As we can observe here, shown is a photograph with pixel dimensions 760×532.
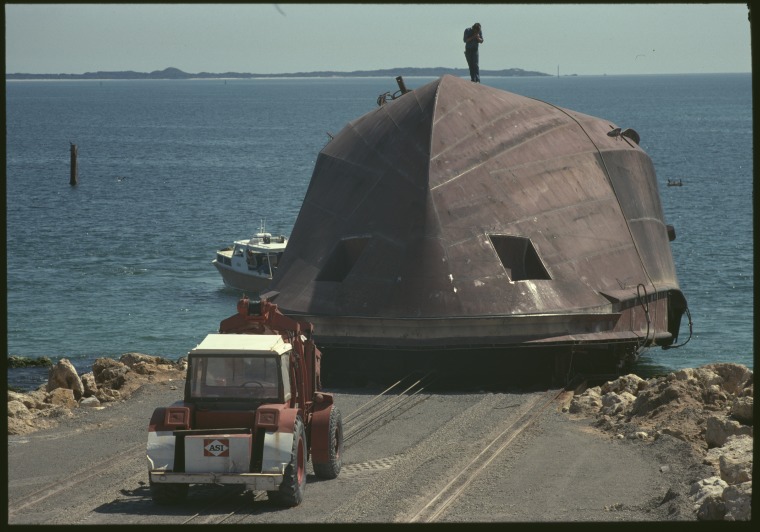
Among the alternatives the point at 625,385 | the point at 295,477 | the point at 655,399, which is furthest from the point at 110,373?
the point at 295,477

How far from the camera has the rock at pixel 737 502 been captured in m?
15.7

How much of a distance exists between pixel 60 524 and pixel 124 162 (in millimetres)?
125051

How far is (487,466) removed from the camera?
67.9ft

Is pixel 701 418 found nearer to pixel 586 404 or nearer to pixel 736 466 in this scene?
pixel 586 404

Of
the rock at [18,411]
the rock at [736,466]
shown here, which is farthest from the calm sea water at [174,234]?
the rock at [736,466]

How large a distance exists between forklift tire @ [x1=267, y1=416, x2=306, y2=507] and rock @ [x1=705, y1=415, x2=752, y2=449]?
7.74m

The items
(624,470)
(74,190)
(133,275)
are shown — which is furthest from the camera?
(74,190)

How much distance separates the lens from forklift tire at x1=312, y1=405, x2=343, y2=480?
62.5 feet

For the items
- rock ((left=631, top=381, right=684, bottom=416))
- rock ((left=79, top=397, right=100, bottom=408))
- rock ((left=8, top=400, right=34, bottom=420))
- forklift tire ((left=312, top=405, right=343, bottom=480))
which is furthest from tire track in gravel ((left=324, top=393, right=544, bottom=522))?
rock ((left=8, top=400, right=34, bottom=420))

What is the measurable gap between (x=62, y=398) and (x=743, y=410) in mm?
14706

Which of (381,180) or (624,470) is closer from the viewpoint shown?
(624,470)

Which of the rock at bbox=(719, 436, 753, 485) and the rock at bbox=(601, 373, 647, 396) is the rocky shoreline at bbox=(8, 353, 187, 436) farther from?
the rock at bbox=(719, 436, 753, 485)

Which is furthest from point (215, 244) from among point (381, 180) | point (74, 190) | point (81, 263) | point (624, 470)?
point (624, 470)

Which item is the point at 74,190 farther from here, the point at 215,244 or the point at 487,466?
the point at 487,466
